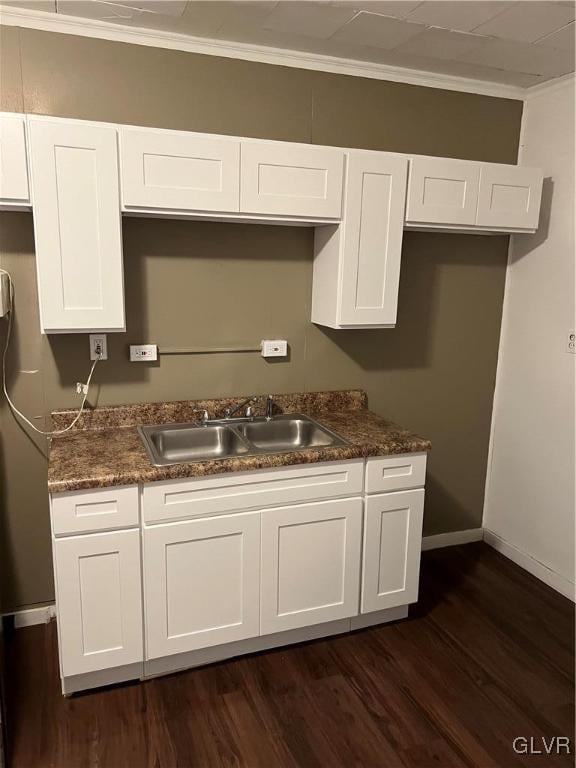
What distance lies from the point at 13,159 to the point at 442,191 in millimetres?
1726

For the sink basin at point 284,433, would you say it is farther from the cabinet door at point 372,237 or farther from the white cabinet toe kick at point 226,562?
the cabinet door at point 372,237

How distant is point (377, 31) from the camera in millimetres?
2238

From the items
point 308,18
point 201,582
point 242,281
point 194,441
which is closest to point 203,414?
point 194,441

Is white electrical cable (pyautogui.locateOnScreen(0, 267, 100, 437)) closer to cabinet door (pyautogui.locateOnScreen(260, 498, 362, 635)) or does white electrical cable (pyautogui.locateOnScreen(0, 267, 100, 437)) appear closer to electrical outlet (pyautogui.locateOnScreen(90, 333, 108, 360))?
electrical outlet (pyautogui.locateOnScreen(90, 333, 108, 360))

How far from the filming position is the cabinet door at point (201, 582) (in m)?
2.09

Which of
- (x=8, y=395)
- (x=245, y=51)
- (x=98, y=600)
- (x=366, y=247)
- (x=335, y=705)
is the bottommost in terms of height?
(x=335, y=705)

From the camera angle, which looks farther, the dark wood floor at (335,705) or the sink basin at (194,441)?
the sink basin at (194,441)

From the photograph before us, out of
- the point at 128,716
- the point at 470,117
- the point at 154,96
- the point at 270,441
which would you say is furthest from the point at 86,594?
the point at 470,117

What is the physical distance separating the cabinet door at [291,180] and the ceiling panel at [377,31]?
45 cm

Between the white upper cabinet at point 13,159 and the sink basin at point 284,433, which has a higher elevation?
the white upper cabinet at point 13,159

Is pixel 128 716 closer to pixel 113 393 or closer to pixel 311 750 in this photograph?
pixel 311 750

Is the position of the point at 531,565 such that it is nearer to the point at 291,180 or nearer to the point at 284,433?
the point at 284,433

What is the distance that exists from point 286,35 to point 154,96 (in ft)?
1.91
